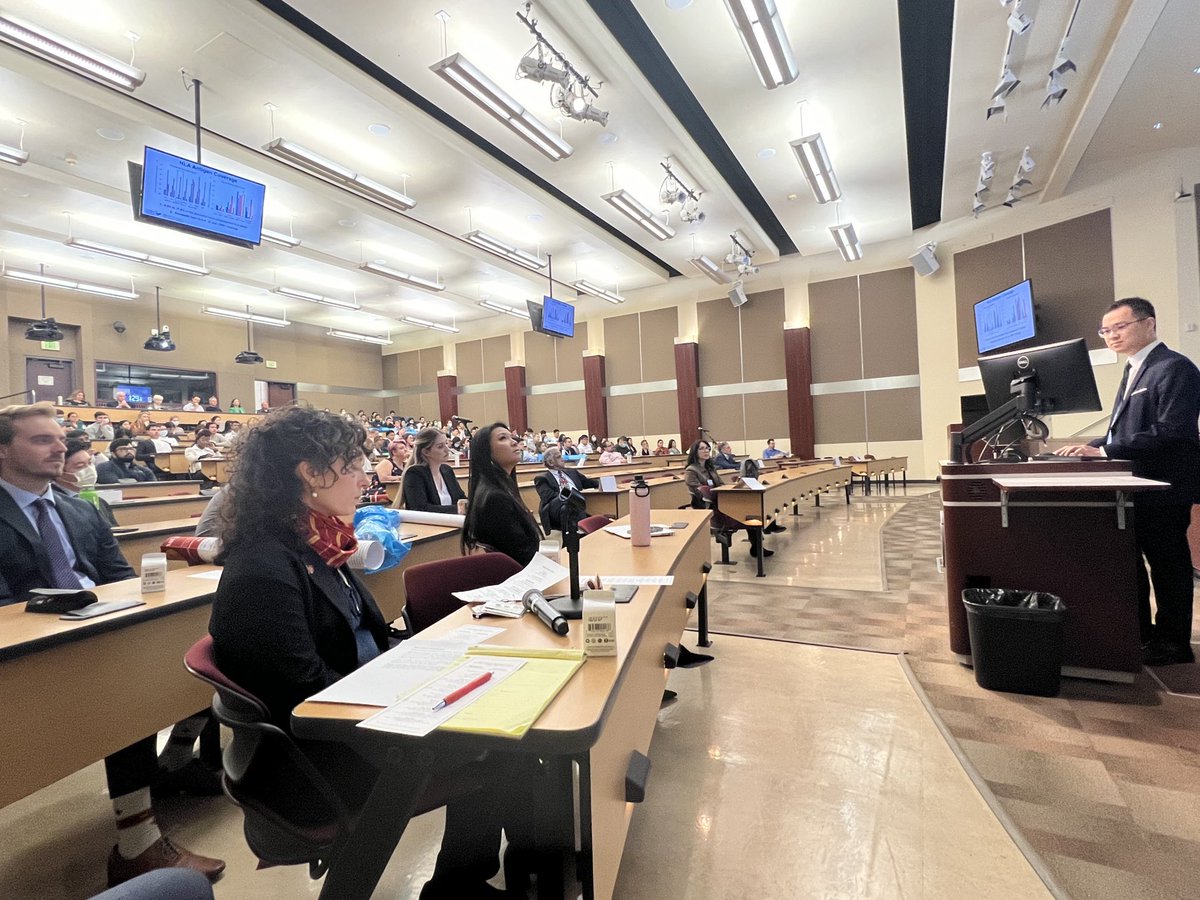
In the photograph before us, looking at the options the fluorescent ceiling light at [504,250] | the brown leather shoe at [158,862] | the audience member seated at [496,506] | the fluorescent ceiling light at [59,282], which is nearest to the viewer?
the brown leather shoe at [158,862]

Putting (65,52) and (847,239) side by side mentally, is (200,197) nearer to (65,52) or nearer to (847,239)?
(65,52)

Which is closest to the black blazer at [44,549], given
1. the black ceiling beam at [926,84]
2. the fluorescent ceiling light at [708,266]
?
the black ceiling beam at [926,84]

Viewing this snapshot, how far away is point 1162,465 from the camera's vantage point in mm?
2572

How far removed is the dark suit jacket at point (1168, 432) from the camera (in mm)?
2498

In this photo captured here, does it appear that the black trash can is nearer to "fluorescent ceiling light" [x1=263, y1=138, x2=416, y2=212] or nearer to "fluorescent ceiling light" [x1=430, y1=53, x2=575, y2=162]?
"fluorescent ceiling light" [x1=430, y1=53, x2=575, y2=162]

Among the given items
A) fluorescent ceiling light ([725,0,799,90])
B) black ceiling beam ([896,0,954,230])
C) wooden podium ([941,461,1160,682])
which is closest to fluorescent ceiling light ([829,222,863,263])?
black ceiling beam ([896,0,954,230])

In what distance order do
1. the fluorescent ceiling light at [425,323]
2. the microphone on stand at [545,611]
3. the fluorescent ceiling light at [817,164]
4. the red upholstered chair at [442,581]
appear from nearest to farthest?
the microphone on stand at [545,611] < the red upholstered chair at [442,581] < the fluorescent ceiling light at [817,164] < the fluorescent ceiling light at [425,323]

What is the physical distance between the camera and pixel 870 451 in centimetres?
1209

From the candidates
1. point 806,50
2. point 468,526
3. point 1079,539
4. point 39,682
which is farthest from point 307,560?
point 806,50

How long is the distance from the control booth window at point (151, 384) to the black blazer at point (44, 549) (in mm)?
12073

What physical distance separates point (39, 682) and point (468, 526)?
1.51 m

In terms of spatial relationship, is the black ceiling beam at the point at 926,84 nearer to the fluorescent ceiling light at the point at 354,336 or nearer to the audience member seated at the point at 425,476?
the audience member seated at the point at 425,476

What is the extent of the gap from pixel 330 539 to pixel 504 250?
28.1 feet

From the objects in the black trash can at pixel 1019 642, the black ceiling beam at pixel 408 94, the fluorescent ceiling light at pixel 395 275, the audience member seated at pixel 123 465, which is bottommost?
the black trash can at pixel 1019 642
